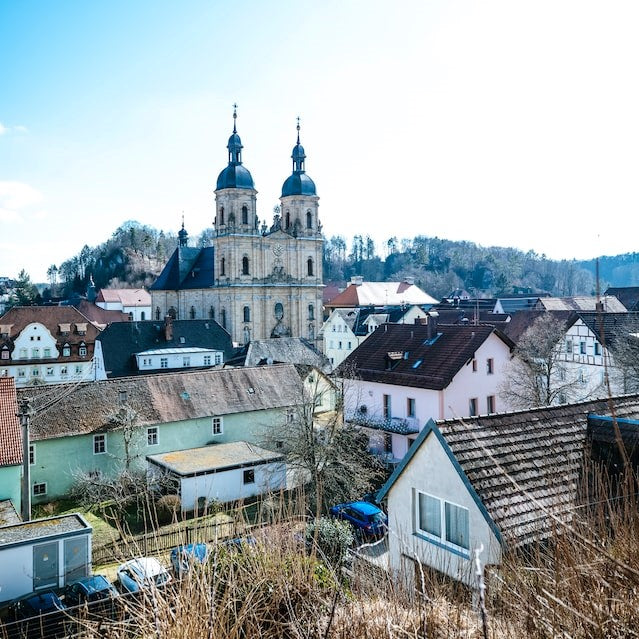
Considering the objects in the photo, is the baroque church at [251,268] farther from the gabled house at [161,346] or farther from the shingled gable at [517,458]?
the shingled gable at [517,458]

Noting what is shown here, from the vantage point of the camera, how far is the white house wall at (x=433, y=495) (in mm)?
8516

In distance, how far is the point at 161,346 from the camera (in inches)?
1829

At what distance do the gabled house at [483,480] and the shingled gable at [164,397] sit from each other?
58.3ft

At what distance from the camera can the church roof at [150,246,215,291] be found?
226 feet

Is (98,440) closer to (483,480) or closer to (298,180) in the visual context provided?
(483,480)

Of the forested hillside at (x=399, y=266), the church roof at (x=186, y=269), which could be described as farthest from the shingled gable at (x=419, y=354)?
the forested hillside at (x=399, y=266)

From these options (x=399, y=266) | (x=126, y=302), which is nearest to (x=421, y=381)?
(x=126, y=302)

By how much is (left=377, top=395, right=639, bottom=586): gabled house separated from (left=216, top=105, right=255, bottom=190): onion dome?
189 feet

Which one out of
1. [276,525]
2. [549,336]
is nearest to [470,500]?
[276,525]

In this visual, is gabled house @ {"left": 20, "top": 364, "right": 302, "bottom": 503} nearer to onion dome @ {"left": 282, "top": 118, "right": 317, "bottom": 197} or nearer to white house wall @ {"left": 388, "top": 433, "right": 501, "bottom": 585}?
white house wall @ {"left": 388, "top": 433, "right": 501, "bottom": 585}

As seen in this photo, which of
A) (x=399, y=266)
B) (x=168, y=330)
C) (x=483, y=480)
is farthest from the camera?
(x=399, y=266)

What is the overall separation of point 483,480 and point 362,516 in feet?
34.6

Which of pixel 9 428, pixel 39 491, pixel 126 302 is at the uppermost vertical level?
pixel 126 302

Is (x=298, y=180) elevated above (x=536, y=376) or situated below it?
above
